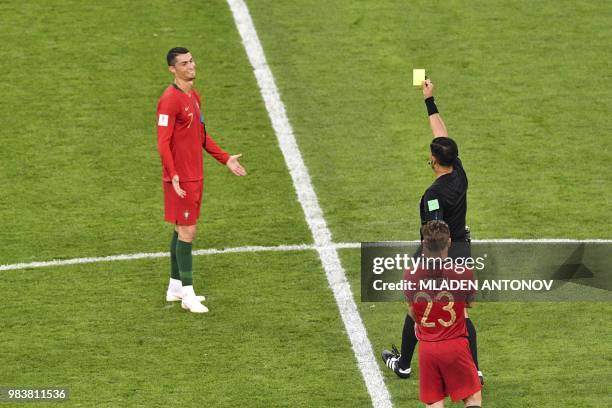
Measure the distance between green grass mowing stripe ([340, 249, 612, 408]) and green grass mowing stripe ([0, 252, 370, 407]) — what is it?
0.42m

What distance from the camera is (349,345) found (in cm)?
1257

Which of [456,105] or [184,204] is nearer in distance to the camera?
[184,204]

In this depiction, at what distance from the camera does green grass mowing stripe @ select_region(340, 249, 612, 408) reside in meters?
11.5

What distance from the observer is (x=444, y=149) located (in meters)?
11.3

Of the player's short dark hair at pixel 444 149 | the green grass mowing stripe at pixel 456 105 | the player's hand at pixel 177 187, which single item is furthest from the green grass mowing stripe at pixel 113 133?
the player's short dark hair at pixel 444 149

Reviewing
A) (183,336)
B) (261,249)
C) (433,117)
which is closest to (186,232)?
(183,336)

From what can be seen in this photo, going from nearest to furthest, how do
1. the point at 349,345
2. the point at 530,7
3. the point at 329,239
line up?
the point at 349,345, the point at 329,239, the point at 530,7

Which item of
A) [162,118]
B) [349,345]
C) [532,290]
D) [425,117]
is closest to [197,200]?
[162,118]

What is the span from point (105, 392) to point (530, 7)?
1065 centimetres

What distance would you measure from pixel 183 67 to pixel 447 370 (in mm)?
4193

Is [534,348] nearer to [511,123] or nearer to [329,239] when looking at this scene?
[329,239]

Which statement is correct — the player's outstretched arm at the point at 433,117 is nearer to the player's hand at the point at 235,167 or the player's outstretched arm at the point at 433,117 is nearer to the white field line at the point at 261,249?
the player's hand at the point at 235,167

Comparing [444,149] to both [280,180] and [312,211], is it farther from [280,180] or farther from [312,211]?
[280,180]

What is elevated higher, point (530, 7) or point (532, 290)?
point (530, 7)
